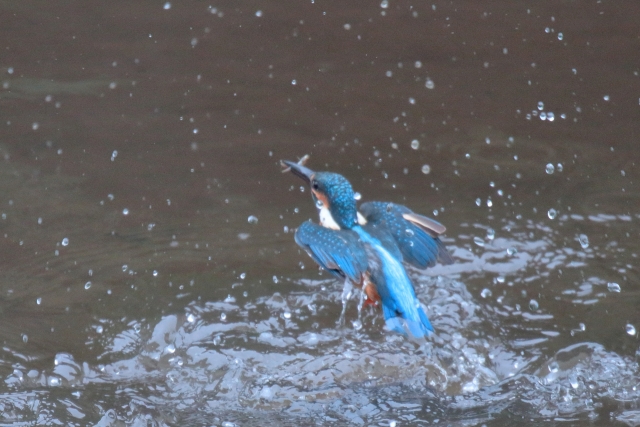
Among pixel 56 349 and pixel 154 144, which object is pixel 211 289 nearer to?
pixel 56 349

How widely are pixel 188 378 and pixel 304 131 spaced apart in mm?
1958

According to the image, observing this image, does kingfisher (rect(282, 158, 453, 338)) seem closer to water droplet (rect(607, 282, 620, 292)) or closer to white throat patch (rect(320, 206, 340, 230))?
white throat patch (rect(320, 206, 340, 230))

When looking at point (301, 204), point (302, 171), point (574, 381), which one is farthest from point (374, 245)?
point (301, 204)

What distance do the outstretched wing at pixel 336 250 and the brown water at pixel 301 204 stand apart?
374 millimetres

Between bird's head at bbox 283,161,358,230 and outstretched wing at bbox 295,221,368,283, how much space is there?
10cm

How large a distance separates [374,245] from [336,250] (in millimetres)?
192

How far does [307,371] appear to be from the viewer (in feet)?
9.54

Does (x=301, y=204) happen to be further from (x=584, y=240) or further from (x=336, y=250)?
(x=584, y=240)

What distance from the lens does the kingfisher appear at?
2811 mm

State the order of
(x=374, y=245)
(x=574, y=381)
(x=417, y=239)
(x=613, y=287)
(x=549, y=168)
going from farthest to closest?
(x=549, y=168) < (x=613, y=287) < (x=417, y=239) < (x=374, y=245) < (x=574, y=381)

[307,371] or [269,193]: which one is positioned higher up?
[269,193]

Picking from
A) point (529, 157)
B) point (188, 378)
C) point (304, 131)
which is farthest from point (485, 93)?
point (188, 378)

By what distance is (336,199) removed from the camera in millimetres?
3031

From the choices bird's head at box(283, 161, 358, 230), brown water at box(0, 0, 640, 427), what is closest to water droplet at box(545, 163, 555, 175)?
brown water at box(0, 0, 640, 427)
